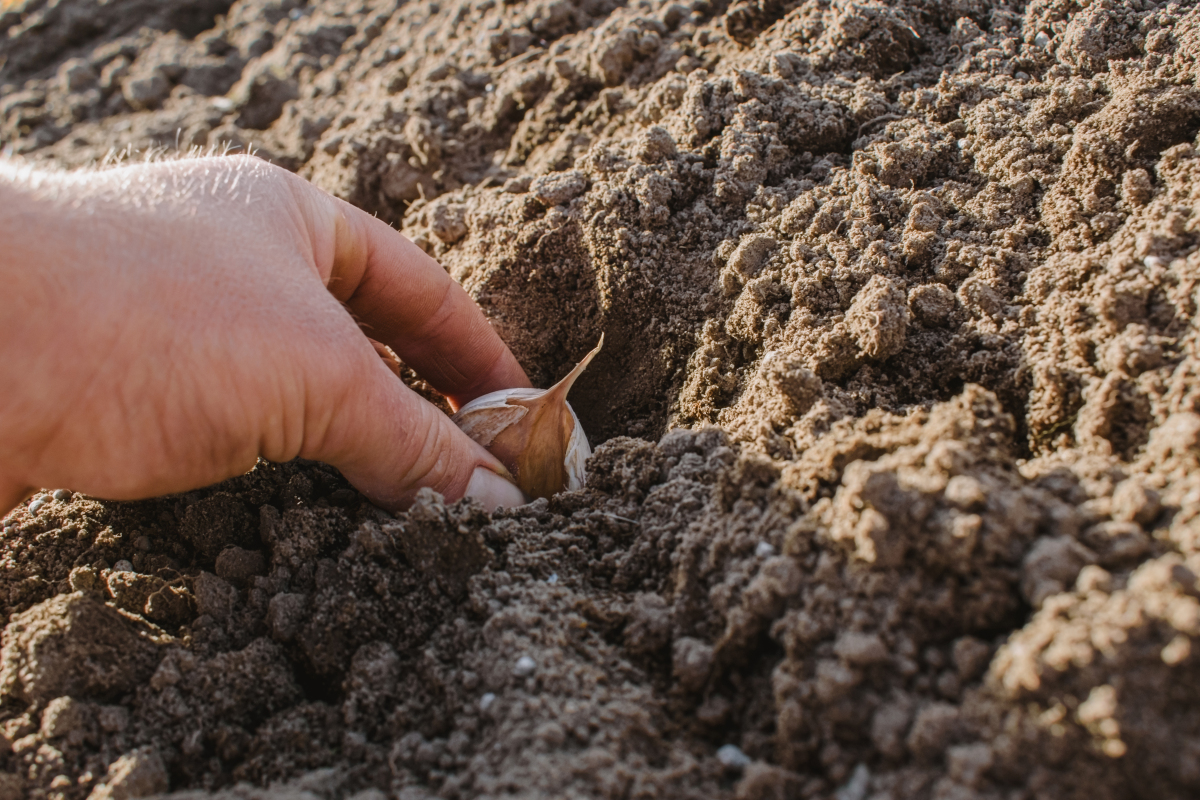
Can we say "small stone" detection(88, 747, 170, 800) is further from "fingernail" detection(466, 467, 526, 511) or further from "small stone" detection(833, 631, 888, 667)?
"small stone" detection(833, 631, 888, 667)

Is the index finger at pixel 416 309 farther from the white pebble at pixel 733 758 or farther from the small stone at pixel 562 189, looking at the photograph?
the white pebble at pixel 733 758

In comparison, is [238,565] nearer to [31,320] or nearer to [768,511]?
[31,320]

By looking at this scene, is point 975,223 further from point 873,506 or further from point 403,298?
point 403,298

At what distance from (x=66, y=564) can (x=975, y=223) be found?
1801mm

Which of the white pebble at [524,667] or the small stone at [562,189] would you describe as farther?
the small stone at [562,189]

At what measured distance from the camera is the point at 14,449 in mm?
1055

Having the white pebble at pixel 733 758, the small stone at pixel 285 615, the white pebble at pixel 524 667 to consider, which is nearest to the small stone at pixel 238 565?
the small stone at pixel 285 615

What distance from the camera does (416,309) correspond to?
5.67 ft

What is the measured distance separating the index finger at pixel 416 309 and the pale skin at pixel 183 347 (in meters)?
0.11

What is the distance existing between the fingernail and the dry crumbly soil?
4.9 inches

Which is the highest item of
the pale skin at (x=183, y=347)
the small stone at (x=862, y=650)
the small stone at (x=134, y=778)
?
the pale skin at (x=183, y=347)

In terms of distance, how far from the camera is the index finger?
5.31ft

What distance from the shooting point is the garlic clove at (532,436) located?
5.23 feet

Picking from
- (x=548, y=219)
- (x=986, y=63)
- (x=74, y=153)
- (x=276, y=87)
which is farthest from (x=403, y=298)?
(x=74, y=153)
